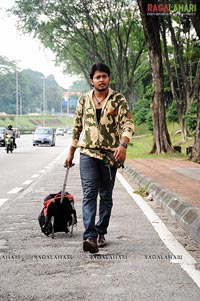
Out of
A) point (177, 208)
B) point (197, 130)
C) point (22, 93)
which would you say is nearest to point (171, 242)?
point (177, 208)

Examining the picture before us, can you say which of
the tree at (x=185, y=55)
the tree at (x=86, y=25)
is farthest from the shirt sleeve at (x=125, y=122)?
the tree at (x=86, y=25)

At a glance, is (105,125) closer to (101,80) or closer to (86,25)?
(101,80)

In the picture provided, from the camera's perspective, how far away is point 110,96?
220 inches

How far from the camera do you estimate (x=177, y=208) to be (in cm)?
767

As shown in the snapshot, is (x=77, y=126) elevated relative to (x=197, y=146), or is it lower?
elevated

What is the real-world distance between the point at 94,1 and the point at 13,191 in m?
21.0

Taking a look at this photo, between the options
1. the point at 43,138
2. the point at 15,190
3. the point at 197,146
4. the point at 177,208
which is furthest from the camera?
the point at 43,138

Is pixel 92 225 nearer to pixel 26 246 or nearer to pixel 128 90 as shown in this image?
pixel 26 246

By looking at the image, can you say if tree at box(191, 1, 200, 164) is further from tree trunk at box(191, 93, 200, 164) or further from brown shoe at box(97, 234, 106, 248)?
brown shoe at box(97, 234, 106, 248)

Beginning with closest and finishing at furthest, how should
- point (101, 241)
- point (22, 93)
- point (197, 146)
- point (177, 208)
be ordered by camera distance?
point (101, 241), point (177, 208), point (197, 146), point (22, 93)

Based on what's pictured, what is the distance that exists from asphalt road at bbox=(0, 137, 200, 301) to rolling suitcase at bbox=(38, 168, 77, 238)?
0.37ft

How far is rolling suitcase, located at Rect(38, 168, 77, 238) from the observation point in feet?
19.9

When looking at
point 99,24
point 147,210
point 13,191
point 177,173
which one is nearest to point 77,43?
point 99,24

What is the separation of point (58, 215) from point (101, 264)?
134 cm
